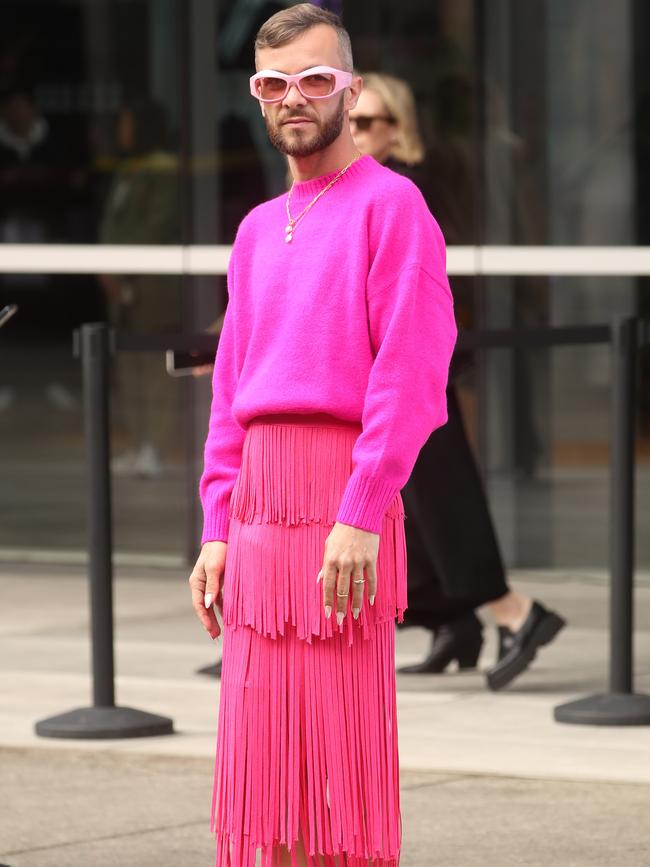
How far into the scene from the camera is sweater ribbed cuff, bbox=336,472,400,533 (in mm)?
3424

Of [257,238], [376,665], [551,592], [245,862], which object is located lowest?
[551,592]

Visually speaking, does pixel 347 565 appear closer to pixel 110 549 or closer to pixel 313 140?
pixel 313 140

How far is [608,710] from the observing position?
20.5 feet

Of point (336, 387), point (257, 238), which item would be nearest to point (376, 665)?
point (336, 387)

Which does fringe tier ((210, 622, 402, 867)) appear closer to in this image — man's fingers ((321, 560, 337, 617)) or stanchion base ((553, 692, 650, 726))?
man's fingers ((321, 560, 337, 617))

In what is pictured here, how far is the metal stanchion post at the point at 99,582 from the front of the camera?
239 inches

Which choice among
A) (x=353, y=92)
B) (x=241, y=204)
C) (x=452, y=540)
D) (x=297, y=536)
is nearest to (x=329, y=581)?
(x=297, y=536)

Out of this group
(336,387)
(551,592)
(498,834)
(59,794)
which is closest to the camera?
(336,387)

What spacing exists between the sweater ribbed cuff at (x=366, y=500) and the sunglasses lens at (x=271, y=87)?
67 centimetres

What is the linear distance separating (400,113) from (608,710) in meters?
1.97

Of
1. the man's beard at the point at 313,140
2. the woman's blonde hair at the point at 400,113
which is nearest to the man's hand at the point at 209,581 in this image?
the man's beard at the point at 313,140

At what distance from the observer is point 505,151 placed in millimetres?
9492

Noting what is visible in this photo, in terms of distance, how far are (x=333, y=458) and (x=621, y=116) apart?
6.05m

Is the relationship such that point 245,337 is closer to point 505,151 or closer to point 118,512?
point 505,151
